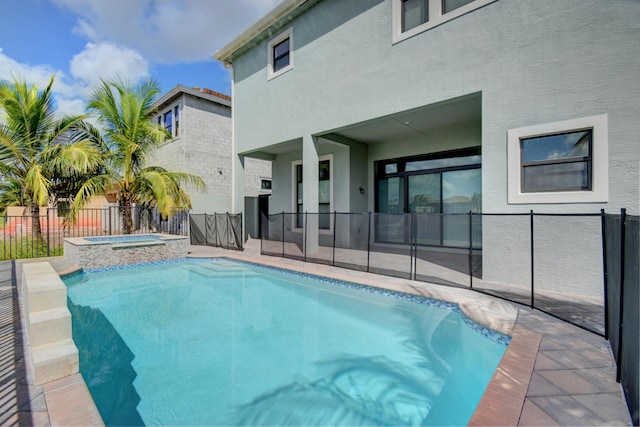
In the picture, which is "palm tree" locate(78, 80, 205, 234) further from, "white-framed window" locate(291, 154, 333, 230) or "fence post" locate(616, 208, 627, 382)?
"fence post" locate(616, 208, 627, 382)

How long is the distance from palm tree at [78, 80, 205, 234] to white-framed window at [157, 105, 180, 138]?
4.09 m

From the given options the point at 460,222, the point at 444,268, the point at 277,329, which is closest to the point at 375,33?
the point at 460,222

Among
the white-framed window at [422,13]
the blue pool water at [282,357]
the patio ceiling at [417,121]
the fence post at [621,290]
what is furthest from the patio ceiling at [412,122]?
the blue pool water at [282,357]

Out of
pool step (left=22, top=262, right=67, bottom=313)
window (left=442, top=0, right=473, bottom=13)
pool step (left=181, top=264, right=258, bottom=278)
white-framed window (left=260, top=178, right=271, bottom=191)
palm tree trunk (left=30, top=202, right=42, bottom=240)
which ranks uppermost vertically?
window (left=442, top=0, right=473, bottom=13)

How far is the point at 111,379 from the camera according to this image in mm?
3309

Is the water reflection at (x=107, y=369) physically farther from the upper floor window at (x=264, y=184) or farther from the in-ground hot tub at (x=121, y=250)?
the upper floor window at (x=264, y=184)

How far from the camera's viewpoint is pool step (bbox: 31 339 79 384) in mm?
2512

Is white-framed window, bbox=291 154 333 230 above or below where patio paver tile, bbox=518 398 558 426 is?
above

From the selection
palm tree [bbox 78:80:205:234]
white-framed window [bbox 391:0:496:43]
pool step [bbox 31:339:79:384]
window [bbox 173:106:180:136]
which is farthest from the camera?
window [bbox 173:106:180:136]

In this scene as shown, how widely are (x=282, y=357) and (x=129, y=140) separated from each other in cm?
966

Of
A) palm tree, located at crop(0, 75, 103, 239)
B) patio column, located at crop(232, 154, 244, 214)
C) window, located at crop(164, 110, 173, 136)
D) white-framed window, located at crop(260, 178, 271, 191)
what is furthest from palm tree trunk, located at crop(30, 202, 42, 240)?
white-framed window, located at crop(260, 178, 271, 191)

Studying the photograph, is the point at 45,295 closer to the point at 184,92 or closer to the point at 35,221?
the point at 35,221

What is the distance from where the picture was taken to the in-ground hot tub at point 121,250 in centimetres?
812

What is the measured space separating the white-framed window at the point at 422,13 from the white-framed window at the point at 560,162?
2836 mm
